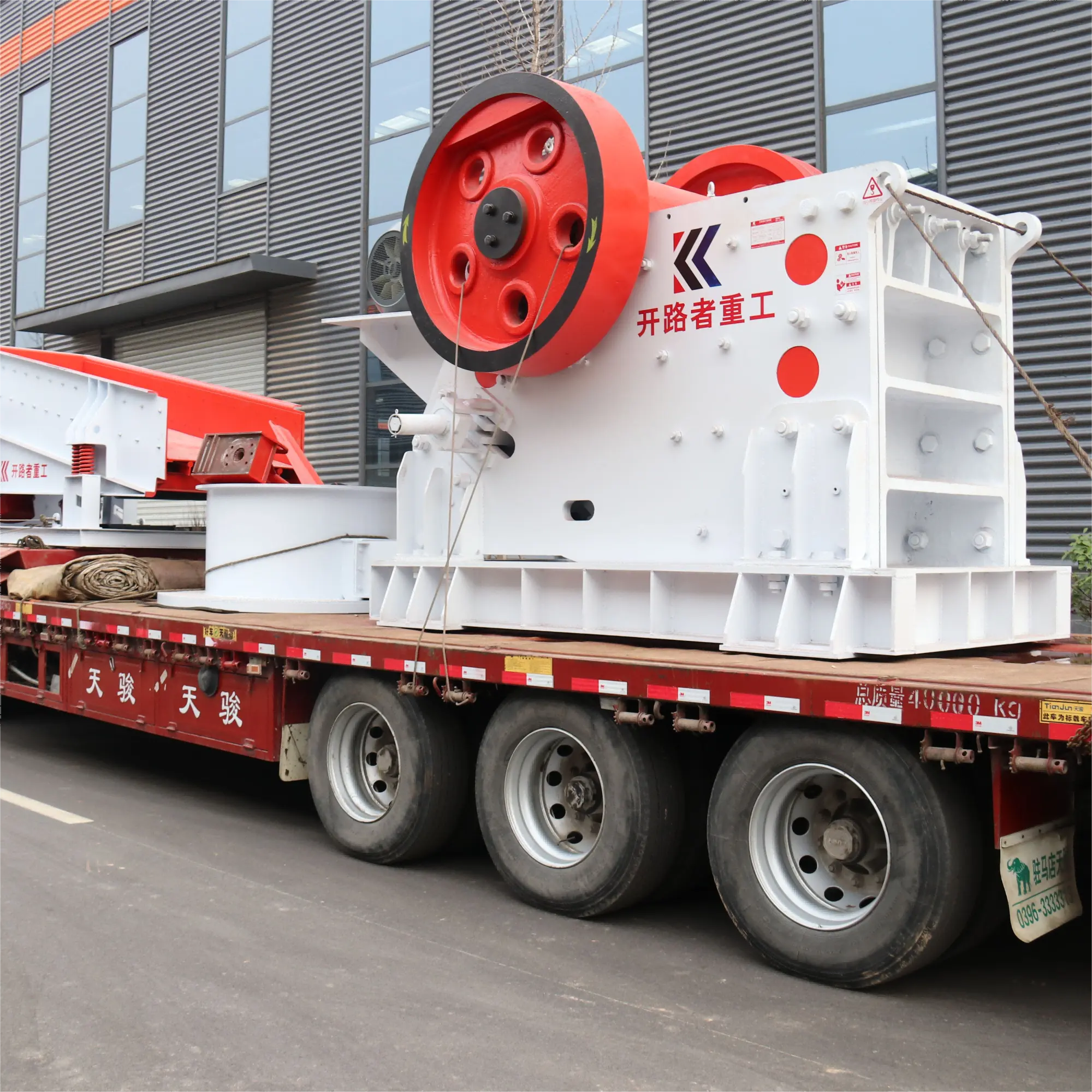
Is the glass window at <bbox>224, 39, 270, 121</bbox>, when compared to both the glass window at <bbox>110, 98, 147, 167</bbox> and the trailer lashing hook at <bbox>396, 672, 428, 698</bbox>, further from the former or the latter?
the trailer lashing hook at <bbox>396, 672, 428, 698</bbox>

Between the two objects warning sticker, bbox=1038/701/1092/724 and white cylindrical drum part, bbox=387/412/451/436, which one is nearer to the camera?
warning sticker, bbox=1038/701/1092/724

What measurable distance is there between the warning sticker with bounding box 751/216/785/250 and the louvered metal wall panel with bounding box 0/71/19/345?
1975cm

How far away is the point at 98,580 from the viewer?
28.0ft

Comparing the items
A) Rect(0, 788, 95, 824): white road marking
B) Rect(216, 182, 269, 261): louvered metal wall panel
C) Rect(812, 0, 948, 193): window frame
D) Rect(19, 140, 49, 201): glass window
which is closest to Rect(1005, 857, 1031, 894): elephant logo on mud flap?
Rect(0, 788, 95, 824): white road marking

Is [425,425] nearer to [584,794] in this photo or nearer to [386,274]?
[584,794]

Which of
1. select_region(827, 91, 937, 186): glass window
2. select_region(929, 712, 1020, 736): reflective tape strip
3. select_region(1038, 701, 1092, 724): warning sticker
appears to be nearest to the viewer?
select_region(1038, 701, 1092, 724): warning sticker

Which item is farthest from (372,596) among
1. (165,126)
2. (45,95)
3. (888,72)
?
(45,95)

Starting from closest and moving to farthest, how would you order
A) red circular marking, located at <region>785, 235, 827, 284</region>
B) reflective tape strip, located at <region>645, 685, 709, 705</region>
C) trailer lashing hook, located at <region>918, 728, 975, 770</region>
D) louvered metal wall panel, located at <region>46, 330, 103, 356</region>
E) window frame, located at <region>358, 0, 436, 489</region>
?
trailer lashing hook, located at <region>918, 728, 975, 770</region> → reflective tape strip, located at <region>645, 685, 709, 705</region> → red circular marking, located at <region>785, 235, 827, 284</region> → window frame, located at <region>358, 0, 436, 489</region> → louvered metal wall panel, located at <region>46, 330, 103, 356</region>

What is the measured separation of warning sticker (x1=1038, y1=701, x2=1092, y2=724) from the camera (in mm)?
3479

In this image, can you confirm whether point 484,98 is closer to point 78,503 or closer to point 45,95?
point 78,503

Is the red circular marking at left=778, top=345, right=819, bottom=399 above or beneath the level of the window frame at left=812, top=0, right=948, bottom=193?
beneath

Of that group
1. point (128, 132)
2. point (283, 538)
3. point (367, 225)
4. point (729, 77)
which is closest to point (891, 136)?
point (729, 77)

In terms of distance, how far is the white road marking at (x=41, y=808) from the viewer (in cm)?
680

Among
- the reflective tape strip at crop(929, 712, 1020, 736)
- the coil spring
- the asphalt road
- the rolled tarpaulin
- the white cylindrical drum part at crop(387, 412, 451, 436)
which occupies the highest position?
the coil spring
